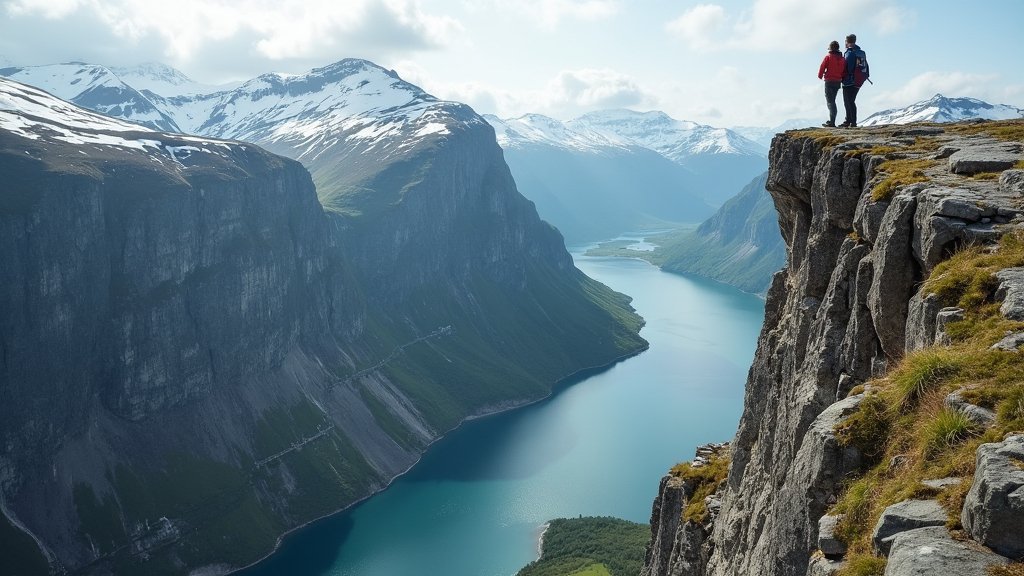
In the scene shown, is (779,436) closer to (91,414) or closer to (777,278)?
(777,278)

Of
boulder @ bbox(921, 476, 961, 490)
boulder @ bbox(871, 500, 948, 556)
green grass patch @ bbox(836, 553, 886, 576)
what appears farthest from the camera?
boulder @ bbox(921, 476, 961, 490)

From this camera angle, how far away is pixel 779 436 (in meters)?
23.5

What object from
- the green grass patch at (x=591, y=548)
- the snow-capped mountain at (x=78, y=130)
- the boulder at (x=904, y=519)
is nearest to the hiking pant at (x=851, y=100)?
the boulder at (x=904, y=519)

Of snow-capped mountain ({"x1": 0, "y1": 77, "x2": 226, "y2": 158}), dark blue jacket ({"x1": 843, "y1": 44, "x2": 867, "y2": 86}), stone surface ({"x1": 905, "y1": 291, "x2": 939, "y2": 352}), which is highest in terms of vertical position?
snow-capped mountain ({"x1": 0, "y1": 77, "x2": 226, "y2": 158})

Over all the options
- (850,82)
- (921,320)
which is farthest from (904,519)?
(850,82)

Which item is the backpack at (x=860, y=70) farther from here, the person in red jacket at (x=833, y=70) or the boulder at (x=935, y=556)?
the boulder at (x=935, y=556)

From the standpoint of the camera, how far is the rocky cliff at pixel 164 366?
11650 cm

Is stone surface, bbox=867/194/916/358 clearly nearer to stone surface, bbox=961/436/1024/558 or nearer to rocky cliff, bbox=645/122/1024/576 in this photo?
rocky cliff, bbox=645/122/1024/576

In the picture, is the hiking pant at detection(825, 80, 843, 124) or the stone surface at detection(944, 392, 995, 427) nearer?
the stone surface at detection(944, 392, 995, 427)

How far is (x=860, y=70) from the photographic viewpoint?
32906mm

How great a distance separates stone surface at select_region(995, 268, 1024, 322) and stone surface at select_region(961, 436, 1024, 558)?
167 inches

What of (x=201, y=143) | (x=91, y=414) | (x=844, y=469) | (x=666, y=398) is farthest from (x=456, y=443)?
(x=844, y=469)

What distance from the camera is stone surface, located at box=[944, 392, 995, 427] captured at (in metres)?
12.1

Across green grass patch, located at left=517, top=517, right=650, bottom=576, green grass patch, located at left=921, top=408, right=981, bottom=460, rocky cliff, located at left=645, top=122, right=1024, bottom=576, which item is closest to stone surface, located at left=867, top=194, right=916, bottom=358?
rocky cliff, located at left=645, top=122, right=1024, bottom=576
